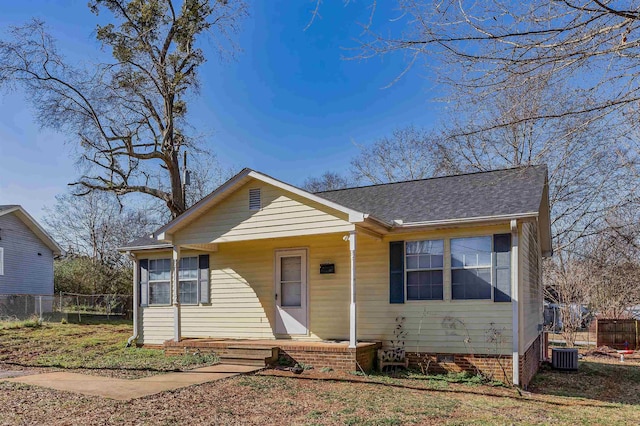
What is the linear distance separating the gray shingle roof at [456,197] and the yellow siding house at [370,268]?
41 millimetres

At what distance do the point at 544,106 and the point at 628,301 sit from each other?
61.8ft

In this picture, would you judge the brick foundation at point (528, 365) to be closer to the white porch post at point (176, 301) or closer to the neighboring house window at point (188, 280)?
the white porch post at point (176, 301)

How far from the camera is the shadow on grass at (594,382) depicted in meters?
9.25

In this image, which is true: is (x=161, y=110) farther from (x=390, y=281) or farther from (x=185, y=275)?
(x=390, y=281)

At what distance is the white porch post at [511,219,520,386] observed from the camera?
9023mm

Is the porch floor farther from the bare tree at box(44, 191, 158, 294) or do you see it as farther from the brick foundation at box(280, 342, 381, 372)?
the bare tree at box(44, 191, 158, 294)

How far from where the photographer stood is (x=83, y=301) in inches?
890

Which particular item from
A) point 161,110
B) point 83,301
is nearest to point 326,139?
point 161,110

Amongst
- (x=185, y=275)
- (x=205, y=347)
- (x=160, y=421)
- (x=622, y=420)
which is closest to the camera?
(x=160, y=421)

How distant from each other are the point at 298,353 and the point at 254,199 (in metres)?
3.22

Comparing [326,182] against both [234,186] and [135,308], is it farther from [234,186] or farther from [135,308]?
[234,186]

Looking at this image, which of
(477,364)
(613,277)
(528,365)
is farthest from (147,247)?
(613,277)

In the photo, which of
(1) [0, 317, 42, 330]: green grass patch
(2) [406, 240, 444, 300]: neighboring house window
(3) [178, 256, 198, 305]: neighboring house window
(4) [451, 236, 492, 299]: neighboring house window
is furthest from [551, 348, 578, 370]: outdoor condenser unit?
(1) [0, 317, 42, 330]: green grass patch

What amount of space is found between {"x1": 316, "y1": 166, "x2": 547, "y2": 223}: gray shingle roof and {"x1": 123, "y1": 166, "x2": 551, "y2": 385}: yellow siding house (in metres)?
0.04
